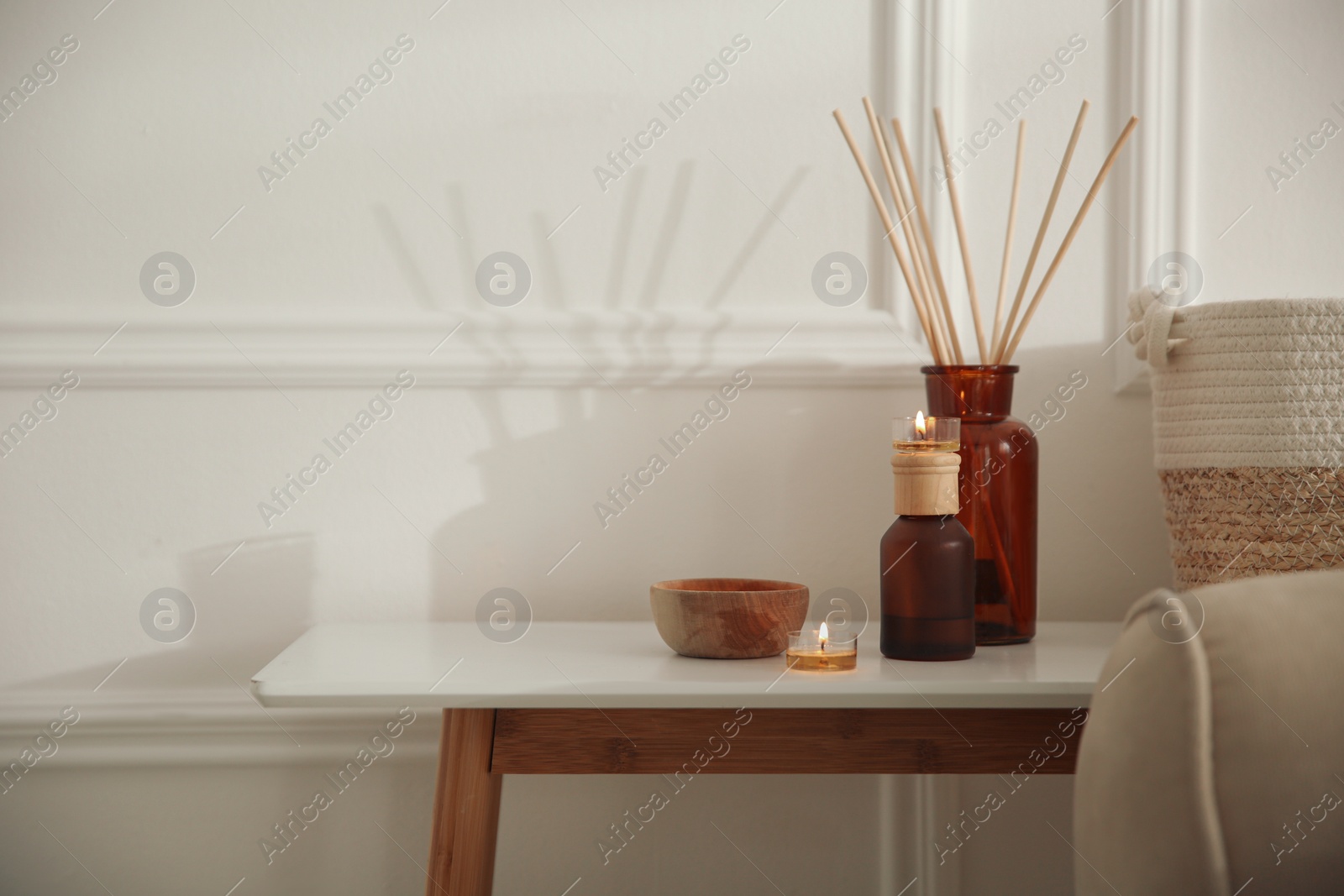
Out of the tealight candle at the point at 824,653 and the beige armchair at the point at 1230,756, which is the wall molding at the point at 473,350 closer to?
the tealight candle at the point at 824,653

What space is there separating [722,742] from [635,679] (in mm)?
77

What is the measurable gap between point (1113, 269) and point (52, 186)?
3.56 feet

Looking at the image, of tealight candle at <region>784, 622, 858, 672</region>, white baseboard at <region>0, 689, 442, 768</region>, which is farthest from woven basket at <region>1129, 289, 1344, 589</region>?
white baseboard at <region>0, 689, 442, 768</region>

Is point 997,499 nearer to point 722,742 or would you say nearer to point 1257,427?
point 1257,427

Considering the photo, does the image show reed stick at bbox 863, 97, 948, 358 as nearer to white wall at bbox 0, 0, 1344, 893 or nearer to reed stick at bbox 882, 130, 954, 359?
reed stick at bbox 882, 130, 954, 359

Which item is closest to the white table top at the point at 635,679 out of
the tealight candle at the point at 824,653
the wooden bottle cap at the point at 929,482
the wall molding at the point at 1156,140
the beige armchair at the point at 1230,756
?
the tealight candle at the point at 824,653

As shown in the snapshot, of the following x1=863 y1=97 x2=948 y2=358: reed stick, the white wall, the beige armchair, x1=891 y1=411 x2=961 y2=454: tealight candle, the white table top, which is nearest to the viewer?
the beige armchair

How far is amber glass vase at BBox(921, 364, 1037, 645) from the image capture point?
0.81 m

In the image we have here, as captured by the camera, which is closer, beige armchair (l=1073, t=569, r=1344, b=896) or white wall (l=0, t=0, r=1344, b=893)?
beige armchair (l=1073, t=569, r=1344, b=896)

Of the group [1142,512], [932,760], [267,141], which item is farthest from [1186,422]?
[267,141]

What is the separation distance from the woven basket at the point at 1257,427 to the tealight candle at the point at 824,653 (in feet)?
1.11

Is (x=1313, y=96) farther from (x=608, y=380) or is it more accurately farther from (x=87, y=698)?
(x=87, y=698)

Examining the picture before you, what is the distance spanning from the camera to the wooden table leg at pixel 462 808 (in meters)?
0.66

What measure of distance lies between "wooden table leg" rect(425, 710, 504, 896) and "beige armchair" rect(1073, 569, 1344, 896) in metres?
0.41
